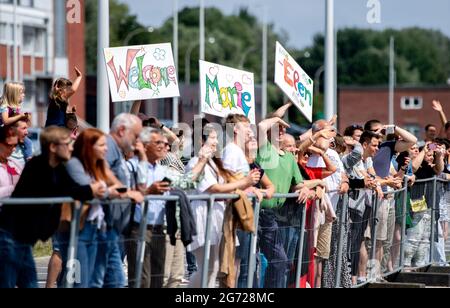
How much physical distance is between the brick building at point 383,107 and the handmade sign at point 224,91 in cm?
7481

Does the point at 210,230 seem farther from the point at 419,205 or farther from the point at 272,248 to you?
the point at 419,205

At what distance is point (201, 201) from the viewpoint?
10398 millimetres

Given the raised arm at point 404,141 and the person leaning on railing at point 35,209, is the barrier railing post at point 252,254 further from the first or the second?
the raised arm at point 404,141

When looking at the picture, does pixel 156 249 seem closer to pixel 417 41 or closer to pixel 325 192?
pixel 325 192

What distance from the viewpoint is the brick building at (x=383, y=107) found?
294 ft

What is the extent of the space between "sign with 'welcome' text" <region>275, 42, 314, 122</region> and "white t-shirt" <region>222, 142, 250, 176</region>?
11.0 feet

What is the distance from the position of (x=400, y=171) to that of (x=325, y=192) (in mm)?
3134

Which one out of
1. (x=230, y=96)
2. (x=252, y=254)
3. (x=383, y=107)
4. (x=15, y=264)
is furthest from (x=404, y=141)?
(x=383, y=107)

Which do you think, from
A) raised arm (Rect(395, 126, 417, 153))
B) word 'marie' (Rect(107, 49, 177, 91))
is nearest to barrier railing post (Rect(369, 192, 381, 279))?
raised arm (Rect(395, 126, 417, 153))

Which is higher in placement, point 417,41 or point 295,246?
point 417,41

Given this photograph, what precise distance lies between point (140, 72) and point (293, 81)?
6.28 ft

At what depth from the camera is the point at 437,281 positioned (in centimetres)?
1552

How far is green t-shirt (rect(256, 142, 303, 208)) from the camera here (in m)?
12.2
